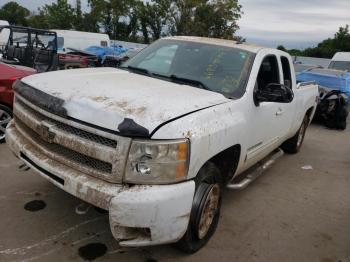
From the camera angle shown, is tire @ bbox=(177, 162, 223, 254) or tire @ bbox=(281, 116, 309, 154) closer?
tire @ bbox=(177, 162, 223, 254)

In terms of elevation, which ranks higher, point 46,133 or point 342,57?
point 342,57

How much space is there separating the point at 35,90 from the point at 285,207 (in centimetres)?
304

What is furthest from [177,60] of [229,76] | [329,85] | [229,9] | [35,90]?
[229,9]

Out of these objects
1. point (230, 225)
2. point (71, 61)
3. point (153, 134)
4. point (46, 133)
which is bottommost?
point (230, 225)

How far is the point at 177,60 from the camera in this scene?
4391 mm

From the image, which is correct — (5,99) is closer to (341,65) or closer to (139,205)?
(139,205)

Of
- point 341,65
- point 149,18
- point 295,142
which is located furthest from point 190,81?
point 149,18

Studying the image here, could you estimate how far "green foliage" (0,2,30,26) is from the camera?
209ft

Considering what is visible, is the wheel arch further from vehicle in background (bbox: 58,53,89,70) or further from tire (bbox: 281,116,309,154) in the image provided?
vehicle in background (bbox: 58,53,89,70)

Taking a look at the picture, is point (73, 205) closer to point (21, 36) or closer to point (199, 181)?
point (199, 181)

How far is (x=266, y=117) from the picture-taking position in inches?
169

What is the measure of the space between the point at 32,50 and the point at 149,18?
38.3 m

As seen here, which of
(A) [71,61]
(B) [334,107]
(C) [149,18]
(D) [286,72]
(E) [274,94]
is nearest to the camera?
(E) [274,94]

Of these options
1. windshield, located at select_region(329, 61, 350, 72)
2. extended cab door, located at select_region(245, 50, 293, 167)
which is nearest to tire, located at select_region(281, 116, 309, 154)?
extended cab door, located at select_region(245, 50, 293, 167)
